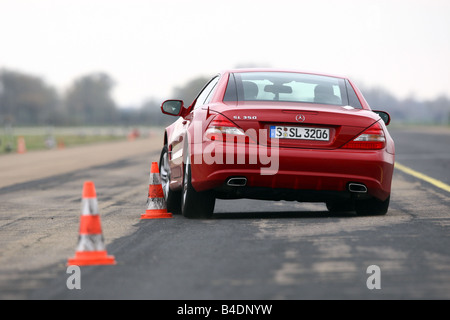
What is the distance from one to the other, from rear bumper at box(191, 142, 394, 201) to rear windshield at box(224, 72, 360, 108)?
700 millimetres

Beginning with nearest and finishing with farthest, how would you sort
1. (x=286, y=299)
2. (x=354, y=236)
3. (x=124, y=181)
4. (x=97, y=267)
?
(x=286, y=299)
(x=97, y=267)
(x=354, y=236)
(x=124, y=181)

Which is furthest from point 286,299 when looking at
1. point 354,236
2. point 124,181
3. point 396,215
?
point 124,181

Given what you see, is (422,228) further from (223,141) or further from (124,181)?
(124,181)

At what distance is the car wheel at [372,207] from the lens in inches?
354

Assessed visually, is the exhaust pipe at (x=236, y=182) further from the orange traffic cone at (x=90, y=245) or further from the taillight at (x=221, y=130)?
the orange traffic cone at (x=90, y=245)

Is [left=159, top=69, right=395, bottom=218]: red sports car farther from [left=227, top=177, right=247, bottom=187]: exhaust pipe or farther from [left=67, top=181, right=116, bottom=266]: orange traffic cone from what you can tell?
[left=67, top=181, right=116, bottom=266]: orange traffic cone

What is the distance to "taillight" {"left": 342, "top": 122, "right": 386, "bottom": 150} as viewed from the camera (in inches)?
331

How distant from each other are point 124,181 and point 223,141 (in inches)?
332

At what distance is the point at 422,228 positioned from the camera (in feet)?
25.8

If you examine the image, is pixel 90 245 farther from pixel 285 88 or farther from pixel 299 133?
pixel 285 88

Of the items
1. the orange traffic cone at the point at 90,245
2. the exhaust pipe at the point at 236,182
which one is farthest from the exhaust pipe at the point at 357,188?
the orange traffic cone at the point at 90,245

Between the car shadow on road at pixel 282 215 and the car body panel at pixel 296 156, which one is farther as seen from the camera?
the car shadow on road at pixel 282 215

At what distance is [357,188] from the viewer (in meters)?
8.46

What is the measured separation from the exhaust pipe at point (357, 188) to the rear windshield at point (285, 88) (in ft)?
2.86
